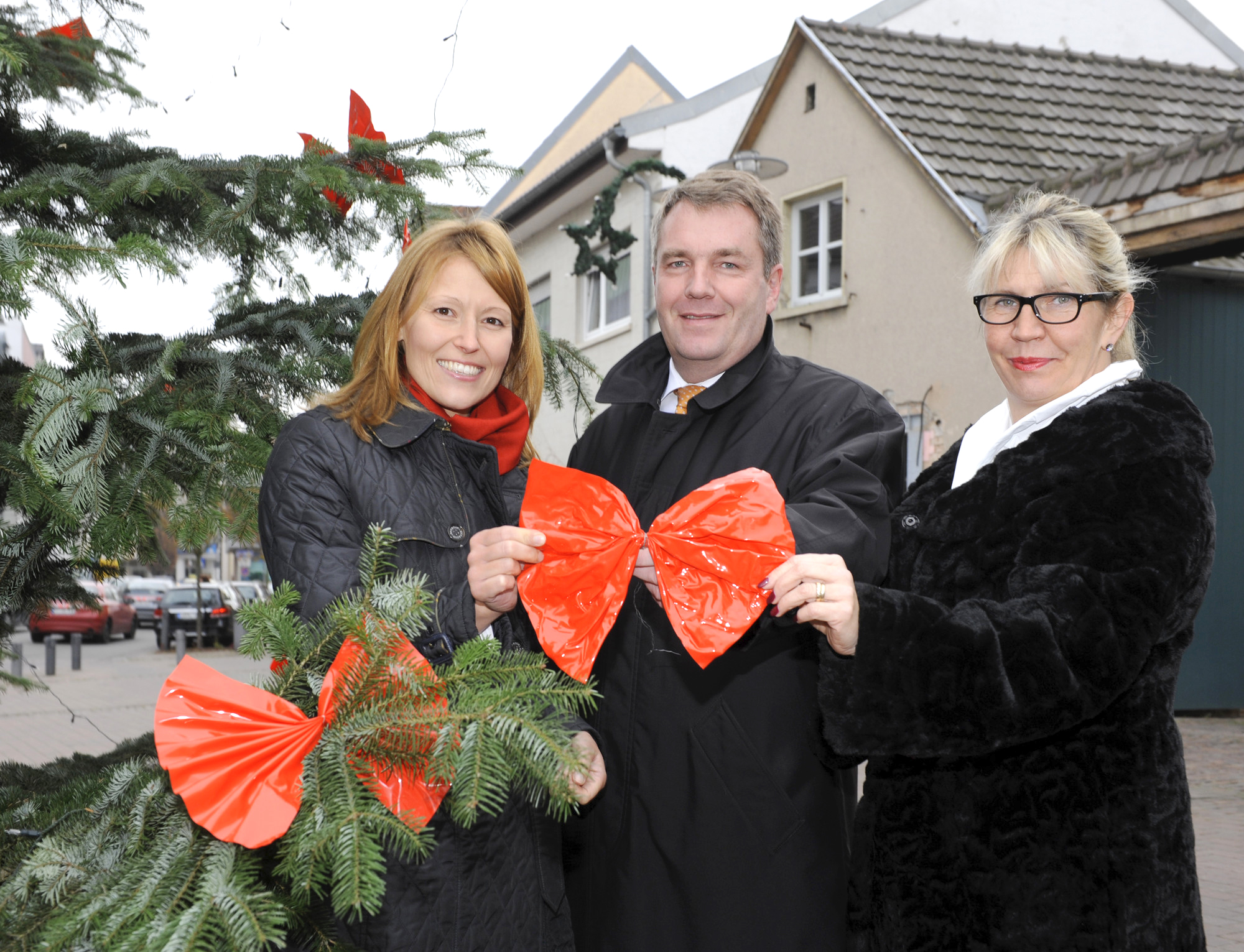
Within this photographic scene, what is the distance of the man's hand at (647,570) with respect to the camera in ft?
6.11

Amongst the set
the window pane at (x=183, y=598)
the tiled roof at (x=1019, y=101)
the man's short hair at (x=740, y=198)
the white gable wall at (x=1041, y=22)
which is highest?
the white gable wall at (x=1041, y=22)

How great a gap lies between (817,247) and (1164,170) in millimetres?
4826

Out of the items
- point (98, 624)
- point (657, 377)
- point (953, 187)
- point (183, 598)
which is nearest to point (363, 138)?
point (657, 377)

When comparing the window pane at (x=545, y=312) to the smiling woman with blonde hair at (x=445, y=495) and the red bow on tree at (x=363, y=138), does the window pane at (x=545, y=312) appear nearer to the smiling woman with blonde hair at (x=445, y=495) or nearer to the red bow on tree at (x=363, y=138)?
the red bow on tree at (x=363, y=138)

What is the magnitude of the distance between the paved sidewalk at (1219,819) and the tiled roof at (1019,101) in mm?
5018

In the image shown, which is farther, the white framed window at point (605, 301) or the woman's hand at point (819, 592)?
the white framed window at point (605, 301)

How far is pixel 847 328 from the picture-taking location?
35.4 feet

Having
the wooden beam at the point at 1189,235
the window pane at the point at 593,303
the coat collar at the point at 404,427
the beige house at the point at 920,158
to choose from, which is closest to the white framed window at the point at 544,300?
the window pane at the point at 593,303

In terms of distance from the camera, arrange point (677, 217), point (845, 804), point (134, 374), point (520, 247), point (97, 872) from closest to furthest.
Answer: point (97, 872) < point (845, 804) < point (677, 217) < point (134, 374) < point (520, 247)

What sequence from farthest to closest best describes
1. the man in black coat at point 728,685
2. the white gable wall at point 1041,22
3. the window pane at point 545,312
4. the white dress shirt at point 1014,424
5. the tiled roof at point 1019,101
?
1. the window pane at point 545,312
2. the white gable wall at point 1041,22
3. the tiled roof at point 1019,101
4. the man in black coat at point 728,685
5. the white dress shirt at point 1014,424

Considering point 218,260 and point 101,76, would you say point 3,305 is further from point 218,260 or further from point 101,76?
point 101,76

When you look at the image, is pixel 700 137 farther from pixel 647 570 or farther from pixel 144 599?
→ pixel 144 599

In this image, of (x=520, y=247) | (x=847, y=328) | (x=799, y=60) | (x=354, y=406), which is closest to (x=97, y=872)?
(x=354, y=406)

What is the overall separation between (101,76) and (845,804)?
2994mm
